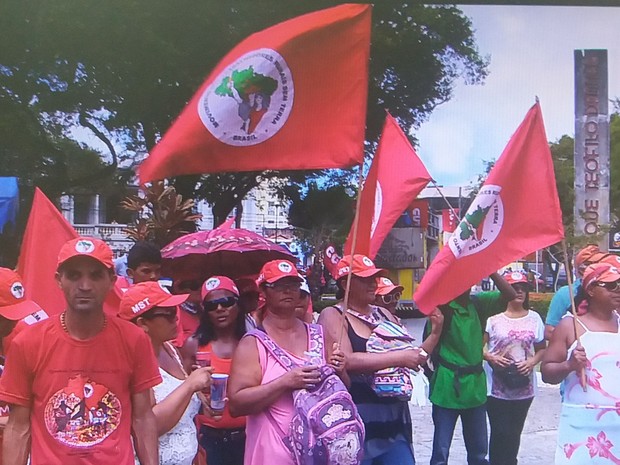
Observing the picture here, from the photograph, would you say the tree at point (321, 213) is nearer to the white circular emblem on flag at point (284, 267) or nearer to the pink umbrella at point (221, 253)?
the pink umbrella at point (221, 253)

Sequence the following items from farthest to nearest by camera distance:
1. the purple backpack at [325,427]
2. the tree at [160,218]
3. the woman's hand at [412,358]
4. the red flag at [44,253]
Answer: the tree at [160,218] < the red flag at [44,253] < the woman's hand at [412,358] < the purple backpack at [325,427]

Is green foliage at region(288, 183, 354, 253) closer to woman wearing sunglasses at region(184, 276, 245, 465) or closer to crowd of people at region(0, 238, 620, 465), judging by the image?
crowd of people at region(0, 238, 620, 465)

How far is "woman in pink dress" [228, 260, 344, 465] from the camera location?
105 inches

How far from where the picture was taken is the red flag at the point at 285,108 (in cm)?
317

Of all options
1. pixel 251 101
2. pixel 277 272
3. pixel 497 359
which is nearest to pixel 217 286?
pixel 277 272

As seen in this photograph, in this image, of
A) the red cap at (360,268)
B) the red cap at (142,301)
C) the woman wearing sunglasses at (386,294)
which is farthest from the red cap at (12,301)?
the woman wearing sunglasses at (386,294)

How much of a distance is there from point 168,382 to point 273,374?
0.40 metres

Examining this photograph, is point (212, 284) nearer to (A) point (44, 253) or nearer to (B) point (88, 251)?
(A) point (44, 253)

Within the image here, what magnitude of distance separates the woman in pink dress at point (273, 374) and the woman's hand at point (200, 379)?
0.18 m

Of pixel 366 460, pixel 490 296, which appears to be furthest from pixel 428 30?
pixel 366 460

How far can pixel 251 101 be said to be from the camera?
3256 mm

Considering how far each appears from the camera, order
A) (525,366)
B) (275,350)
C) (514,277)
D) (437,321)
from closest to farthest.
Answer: (275,350) < (437,321) < (525,366) < (514,277)

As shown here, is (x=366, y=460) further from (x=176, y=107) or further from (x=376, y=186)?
(x=176, y=107)

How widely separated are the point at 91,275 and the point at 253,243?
5.89ft
